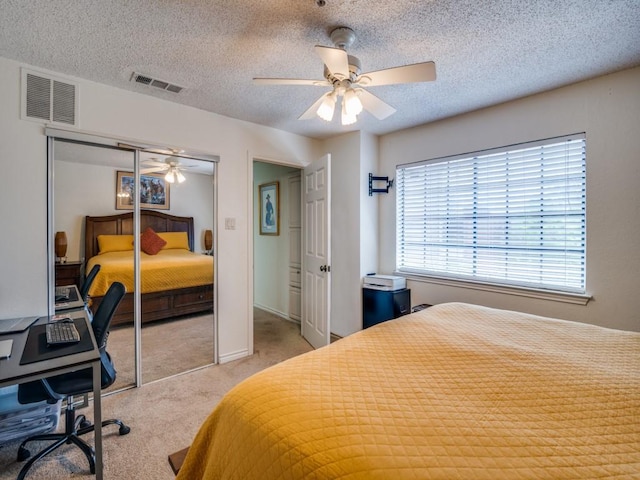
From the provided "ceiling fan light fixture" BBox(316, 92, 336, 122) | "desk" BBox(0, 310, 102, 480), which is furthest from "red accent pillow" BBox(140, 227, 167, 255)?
"ceiling fan light fixture" BBox(316, 92, 336, 122)

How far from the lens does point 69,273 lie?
226 centimetres

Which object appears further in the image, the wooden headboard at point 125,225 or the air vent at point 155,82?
the wooden headboard at point 125,225

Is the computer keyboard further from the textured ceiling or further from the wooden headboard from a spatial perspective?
the textured ceiling

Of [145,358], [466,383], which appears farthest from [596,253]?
[145,358]

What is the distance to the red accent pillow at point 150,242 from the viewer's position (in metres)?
2.60

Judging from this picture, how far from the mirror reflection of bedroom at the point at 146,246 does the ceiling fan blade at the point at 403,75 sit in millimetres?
1807

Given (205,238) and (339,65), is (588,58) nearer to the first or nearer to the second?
(339,65)

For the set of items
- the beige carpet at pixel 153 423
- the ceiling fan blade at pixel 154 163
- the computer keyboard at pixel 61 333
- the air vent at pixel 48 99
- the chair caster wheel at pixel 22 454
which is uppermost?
the air vent at pixel 48 99

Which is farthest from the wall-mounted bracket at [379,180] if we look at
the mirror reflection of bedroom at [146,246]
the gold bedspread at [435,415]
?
the gold bedspread at [435,415]

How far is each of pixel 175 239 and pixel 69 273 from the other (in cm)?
79

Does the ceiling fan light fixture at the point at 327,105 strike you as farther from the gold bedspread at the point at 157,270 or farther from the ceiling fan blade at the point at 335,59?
the gold bedspread at the point at 157,270

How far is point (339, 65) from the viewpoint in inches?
60.1

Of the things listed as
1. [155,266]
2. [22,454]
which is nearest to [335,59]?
[155,266]

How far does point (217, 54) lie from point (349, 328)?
9.45 feet
